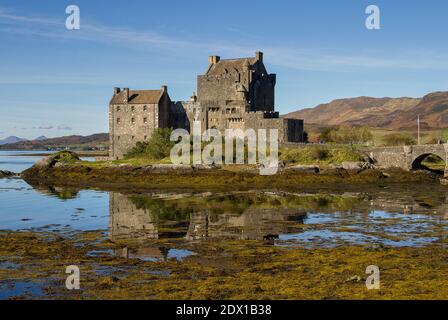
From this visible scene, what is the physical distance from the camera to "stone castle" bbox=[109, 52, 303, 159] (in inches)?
2665

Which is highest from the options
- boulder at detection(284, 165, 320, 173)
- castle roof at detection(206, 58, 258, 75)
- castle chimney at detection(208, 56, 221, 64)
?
castle chimney at detection(208, 56, 221, 64)

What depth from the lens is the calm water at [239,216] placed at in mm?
23344

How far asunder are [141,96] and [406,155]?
3459 centimetres

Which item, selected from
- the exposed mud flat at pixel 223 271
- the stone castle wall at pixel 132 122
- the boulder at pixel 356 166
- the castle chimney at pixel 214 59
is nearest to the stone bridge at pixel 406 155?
the boulder at pixel 356 166

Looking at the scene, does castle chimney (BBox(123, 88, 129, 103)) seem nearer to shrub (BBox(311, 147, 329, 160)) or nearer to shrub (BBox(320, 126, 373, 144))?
shrub (BBox(311, 147, 329, 160))

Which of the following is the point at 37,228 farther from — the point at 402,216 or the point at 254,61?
the point at 254,61

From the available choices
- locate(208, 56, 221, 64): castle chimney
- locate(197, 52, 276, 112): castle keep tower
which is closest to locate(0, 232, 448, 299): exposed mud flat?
locate(197, 52, 276, 112): castle keep tower

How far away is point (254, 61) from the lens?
71.0m

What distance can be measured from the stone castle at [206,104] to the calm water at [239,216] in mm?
25287

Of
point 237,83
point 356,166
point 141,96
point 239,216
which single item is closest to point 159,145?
point 141,96

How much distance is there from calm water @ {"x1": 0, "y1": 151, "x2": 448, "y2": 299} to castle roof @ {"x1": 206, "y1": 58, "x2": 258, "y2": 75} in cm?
3063

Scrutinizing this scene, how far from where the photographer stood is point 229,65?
72.2m

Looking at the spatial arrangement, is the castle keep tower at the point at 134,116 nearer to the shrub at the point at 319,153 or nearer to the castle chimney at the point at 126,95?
the castle chimney at the point at 126,95
